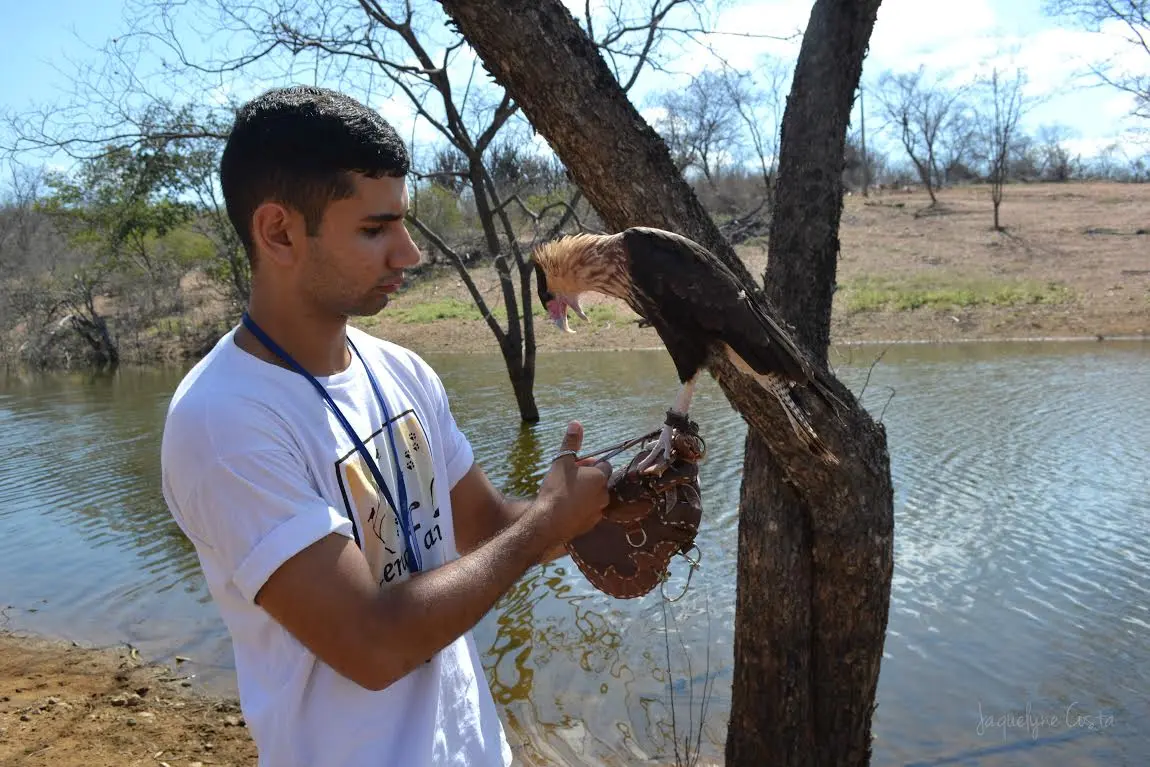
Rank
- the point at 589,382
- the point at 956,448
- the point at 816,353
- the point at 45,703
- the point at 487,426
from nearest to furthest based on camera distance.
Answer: the point at 816,353
the point at 45,703
the point at 956,448
the point at 487,426
the point at 589,382

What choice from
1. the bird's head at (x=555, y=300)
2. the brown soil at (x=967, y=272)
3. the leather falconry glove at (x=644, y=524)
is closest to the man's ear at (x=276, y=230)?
the leather falconry glove at (x=644, y=524)

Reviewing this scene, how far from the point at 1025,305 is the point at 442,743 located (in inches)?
918

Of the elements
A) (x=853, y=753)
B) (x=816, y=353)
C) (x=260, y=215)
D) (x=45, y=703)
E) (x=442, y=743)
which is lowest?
(x=45, y=703)

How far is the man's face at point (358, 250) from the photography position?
161cm

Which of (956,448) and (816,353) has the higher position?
(816,353)

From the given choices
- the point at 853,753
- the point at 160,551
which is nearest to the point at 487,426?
the point at 160,551

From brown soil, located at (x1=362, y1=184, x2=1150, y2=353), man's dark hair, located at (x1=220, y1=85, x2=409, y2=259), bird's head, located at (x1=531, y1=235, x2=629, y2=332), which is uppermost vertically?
man's dark hair, located at (x1=220, y1=85, x2=409, y2=259)

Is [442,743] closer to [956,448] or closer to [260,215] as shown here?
[260,215]

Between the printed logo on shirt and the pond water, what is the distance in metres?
3.23

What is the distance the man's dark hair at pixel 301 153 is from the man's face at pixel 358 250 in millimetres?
24

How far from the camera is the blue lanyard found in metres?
1.62

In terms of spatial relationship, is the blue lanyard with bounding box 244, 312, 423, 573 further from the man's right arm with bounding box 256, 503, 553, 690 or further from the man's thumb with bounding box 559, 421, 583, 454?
the man's thumb with bounding box 559, 421, 583, 454

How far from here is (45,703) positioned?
16.2 ft

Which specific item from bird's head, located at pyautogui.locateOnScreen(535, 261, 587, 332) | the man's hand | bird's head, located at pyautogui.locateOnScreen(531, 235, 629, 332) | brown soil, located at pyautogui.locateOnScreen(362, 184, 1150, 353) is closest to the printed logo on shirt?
the man's hand
